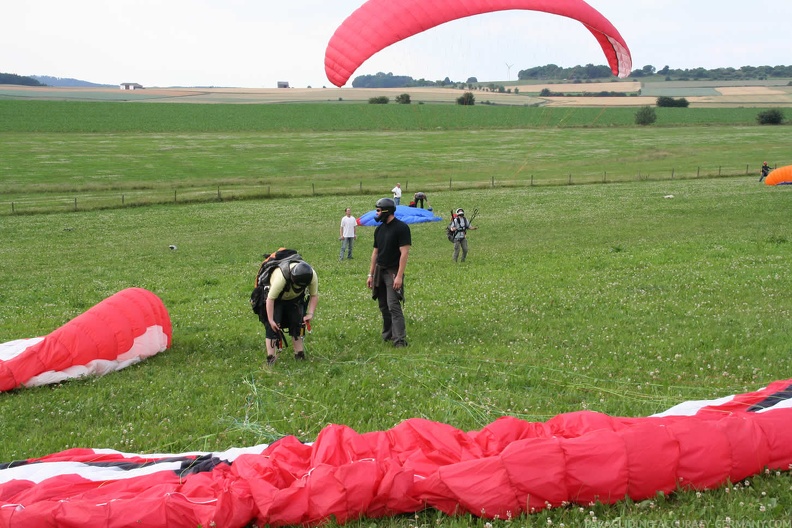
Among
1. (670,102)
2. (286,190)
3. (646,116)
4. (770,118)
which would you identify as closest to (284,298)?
(286,190)

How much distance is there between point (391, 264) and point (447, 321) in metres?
1.69

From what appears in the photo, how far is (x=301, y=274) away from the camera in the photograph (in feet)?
29.6

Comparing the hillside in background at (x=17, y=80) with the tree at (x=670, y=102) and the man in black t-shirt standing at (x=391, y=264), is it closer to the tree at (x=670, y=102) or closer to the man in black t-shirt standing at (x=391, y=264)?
the tree at (x=670, y=102)

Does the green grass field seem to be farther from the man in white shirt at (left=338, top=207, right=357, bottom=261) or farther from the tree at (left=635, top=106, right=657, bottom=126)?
the tree at (left=635, top=106, right=657, bottom=126)

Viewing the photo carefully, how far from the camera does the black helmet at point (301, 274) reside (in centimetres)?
902

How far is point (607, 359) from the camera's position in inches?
355

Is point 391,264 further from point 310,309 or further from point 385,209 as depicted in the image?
point 310,309

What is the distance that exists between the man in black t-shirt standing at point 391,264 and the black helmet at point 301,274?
1.55 meters

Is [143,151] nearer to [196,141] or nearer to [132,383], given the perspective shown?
[196,141]

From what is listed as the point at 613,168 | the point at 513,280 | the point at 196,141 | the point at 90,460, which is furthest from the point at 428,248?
the point at 196,141

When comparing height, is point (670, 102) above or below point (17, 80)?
below

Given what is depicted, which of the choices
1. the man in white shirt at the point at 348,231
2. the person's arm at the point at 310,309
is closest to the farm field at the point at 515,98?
the man in white shirt at the point at 348,231

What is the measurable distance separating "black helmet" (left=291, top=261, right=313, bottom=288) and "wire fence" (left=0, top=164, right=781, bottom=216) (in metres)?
28.0

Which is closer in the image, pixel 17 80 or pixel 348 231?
pixel 348 231
